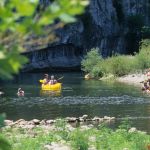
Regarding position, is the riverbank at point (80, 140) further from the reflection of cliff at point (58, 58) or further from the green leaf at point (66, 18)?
the reflection of cliff at point (58, 58)

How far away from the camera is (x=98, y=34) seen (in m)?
83.6

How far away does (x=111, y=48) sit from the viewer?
278 ft

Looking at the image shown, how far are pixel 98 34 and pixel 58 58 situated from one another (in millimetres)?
9224

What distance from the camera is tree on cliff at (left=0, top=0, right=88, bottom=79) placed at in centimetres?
174

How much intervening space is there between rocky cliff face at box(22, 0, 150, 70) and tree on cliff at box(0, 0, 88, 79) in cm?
7157

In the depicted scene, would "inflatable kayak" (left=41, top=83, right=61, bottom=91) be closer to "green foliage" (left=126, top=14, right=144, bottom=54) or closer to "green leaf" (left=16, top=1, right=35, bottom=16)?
"green leaf" (left=16, top=1, right=35, bottom=16)

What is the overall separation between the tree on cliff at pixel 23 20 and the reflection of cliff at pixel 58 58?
72090mm

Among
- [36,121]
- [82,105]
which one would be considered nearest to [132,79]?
[82,105]

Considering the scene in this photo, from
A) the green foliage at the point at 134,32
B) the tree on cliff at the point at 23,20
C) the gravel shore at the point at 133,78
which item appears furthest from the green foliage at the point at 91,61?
the tree on cliff at the point at 23,20

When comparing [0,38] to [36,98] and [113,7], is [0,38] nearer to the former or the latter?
[36,98]

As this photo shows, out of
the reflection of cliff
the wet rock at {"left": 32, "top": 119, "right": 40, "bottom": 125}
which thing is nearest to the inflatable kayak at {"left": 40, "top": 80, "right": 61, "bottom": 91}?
the wet rock at {"left": 32, "top": 119, "right": 40, "bottom": 125}

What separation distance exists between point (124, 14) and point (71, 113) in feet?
212

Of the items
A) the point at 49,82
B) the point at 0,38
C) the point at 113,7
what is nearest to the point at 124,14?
the point at 113,7

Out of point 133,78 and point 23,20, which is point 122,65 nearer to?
point 133,78
